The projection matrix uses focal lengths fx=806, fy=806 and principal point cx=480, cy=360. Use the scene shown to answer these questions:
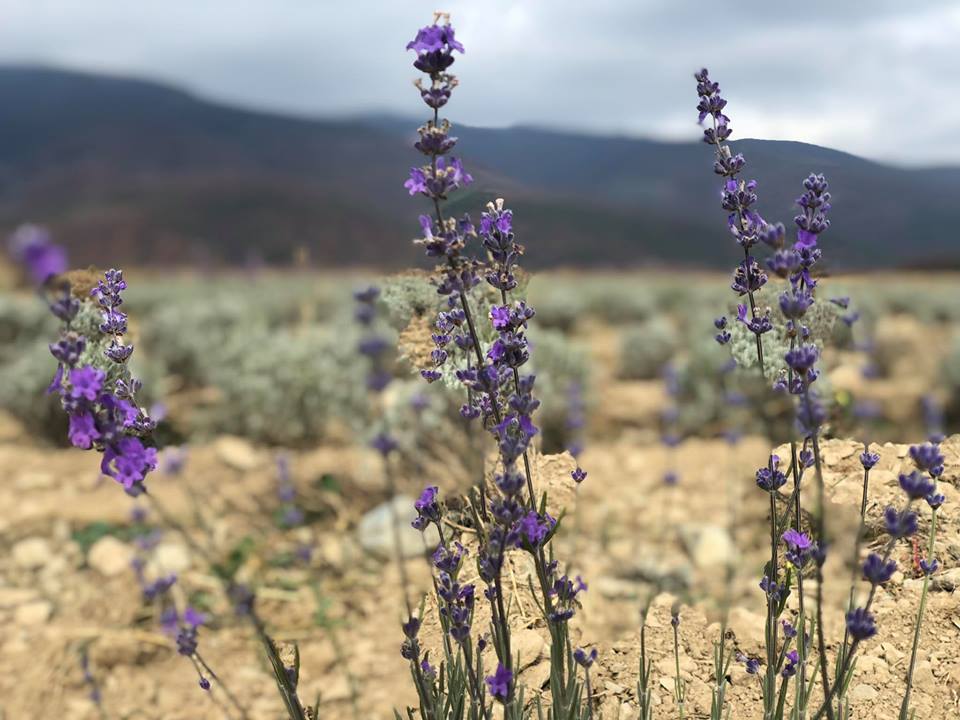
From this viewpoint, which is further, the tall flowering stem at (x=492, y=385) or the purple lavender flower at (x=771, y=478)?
the purple lavender flower at (x=771, y=478)

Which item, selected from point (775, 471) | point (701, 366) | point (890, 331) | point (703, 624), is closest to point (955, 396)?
point (701, 366)

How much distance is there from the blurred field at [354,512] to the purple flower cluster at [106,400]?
12cm

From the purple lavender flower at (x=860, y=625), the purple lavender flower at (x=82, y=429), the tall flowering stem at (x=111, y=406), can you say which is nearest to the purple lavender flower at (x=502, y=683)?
the tall flowering stem at (x=111, y=406)

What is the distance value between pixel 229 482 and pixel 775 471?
453 cm

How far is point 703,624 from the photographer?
2775mm

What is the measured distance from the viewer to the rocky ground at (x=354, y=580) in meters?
2.43

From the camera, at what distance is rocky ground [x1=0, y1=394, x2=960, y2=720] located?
7.96 ft

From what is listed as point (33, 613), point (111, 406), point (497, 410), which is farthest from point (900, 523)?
point (33, 613)

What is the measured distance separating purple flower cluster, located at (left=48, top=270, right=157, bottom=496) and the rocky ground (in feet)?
1.11

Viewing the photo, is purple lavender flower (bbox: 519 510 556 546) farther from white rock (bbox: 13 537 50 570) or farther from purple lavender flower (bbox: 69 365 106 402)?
white rock (bbox: 13 537 50 570)

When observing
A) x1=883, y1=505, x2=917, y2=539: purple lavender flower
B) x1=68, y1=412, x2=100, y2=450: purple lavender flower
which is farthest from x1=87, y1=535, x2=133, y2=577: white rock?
x1=883, y1=505, x2=917, y2=539: purple lavender flower

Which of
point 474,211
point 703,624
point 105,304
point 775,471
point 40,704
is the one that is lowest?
point 40,704

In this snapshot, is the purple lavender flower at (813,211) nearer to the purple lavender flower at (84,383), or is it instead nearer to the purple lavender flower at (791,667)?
the purple lavender flower at (791,667)

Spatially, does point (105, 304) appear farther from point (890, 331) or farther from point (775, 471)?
point (890, 331)
